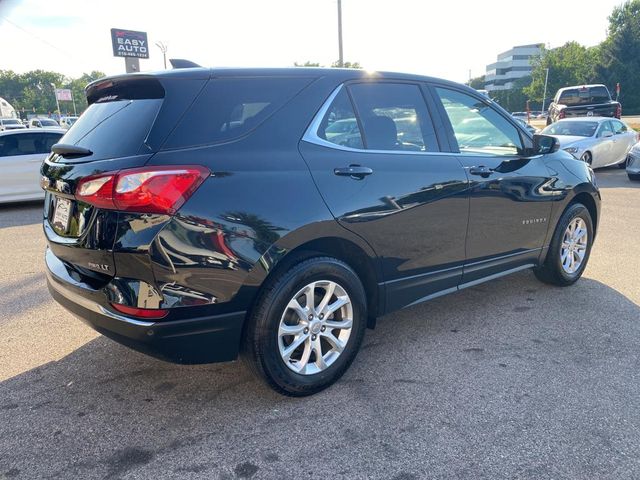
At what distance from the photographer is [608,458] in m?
2.31

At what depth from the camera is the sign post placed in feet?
78.4

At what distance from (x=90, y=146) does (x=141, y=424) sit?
147 centimetres

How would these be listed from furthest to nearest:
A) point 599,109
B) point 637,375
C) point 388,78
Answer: point 599,109, point 388,78, point 637,375

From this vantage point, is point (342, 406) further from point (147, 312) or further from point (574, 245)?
point (574, 245)

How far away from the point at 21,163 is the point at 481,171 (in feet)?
27.8

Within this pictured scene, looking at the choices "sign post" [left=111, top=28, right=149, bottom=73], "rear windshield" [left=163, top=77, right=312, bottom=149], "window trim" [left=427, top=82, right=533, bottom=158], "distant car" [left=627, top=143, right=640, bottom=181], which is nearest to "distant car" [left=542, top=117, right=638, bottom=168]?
"distant car" [left=627, top=143, right=640, bottom=181]

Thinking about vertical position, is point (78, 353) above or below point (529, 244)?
below

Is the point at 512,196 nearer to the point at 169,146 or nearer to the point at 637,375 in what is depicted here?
the point at 637,375

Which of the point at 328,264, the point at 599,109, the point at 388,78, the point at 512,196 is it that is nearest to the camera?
the point at 328,264

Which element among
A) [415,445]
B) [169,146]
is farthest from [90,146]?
[415,445]

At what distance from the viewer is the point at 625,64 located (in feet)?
197

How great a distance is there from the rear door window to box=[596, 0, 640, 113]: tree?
6837 centimetres

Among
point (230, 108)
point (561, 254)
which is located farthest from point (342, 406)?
point (561, 254)

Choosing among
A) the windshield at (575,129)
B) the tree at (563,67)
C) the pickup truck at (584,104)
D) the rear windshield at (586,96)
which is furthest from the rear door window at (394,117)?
the tree at (563,67)
